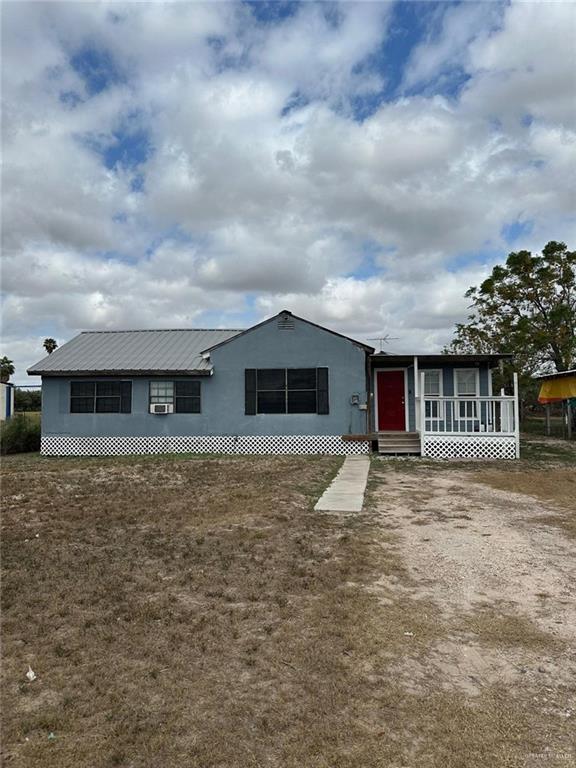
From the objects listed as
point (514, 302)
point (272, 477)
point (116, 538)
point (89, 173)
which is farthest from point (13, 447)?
point (514, 302)

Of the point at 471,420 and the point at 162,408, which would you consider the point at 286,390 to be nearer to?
the point at 162,408

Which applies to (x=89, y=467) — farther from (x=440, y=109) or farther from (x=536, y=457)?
(x=440, y=109)

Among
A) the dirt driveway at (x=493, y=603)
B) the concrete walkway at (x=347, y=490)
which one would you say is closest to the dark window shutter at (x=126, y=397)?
the concrete walkway at (x=347, y=490)

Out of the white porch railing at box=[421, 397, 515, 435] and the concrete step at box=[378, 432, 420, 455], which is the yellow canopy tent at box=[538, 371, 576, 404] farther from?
the concrete step at box=[378, 432, 420, 455]

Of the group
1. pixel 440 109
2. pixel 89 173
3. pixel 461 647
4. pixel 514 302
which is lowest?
pixel 461 647

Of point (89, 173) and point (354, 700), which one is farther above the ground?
point (89, 173)

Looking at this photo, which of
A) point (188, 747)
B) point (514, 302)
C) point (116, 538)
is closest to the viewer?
point (188, 747)

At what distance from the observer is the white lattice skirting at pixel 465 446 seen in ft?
45.9

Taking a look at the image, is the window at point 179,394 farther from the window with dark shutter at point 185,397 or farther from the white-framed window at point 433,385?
the white-framed window at point 433,385

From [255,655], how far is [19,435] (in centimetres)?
1667

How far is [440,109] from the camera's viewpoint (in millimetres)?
13953

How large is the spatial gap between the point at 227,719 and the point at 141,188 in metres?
17.1

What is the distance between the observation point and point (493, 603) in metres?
4.13

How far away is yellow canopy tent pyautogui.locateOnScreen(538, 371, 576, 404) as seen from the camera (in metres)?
18.2
